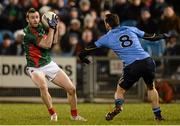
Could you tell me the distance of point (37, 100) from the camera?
20.0 m

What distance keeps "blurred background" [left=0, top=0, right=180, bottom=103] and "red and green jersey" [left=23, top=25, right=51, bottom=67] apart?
6.15 m

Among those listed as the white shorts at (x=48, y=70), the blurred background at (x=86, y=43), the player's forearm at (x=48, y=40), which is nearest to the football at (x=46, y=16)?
the player's forearm at (x=48, y=40)

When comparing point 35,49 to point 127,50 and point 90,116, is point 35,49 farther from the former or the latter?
point 90,116

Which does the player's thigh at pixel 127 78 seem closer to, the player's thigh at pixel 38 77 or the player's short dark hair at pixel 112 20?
the player's short dark hair at pixel 112 20

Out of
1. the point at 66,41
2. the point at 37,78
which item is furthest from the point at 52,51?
the point at 37,78

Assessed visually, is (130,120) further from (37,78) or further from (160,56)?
(160,56)

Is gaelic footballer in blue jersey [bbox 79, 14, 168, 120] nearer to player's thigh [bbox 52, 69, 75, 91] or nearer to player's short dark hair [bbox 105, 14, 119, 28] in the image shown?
player's short dark hair [bbox 105, 14, 119, 28]

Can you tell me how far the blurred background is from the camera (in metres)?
19.9

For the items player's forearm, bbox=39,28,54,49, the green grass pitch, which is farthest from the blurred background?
player's forearm, bbox=39,28,54,49

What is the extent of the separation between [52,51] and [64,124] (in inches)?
345

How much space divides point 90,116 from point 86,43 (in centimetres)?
671

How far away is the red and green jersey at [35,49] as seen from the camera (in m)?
13.7

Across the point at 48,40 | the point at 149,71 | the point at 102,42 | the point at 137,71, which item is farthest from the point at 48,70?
the point at 149,71

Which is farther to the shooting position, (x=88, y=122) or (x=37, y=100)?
(x=37, y=100)
